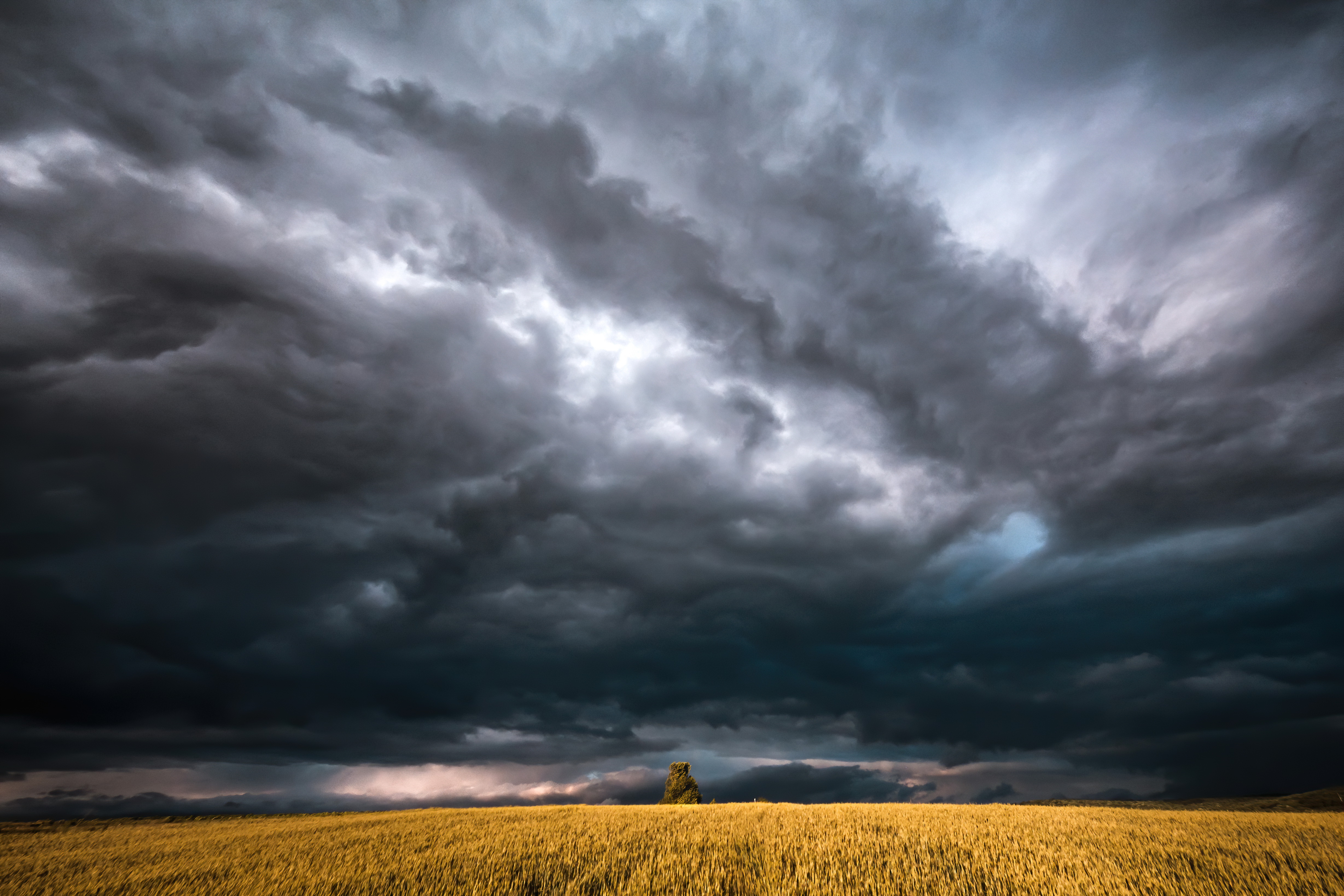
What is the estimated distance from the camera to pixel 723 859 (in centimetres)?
2091

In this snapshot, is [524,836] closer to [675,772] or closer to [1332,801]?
[675,772]

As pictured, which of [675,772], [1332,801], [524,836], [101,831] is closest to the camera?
[524,836]

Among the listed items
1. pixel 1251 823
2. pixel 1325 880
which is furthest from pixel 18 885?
pixel 1251 823

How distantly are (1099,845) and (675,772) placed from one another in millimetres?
46316

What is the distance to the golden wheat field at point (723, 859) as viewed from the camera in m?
18.9

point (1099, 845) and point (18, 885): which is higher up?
point (1099, 845)

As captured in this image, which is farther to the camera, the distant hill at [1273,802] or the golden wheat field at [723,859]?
the distant hill at [1273,802]

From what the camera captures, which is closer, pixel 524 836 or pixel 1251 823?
pixel 524 836

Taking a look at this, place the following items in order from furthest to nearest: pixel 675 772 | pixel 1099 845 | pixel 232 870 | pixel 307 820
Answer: pixel 675 772, pixel 307 820, pixel 1099 845, pixel 232 870

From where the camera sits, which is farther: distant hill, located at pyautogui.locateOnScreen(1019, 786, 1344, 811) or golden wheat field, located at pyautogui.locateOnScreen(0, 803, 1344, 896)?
distant hill, located at pyautogui.locateOnScreen(1019, 786, 1344, 811)

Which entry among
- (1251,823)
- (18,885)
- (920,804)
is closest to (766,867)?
(18,885)

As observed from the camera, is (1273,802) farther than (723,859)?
Yes

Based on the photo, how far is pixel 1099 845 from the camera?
77.1 ft

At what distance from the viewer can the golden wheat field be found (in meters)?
18.9
